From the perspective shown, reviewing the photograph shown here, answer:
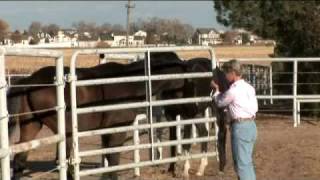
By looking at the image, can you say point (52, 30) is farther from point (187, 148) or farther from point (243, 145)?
point (243, 145)

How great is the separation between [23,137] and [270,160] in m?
4.78

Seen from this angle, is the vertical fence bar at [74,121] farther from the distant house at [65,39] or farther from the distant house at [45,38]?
the distant house at [45,38]

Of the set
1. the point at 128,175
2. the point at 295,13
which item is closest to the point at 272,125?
the point at 295,13

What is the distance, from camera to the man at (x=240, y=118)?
303 inches

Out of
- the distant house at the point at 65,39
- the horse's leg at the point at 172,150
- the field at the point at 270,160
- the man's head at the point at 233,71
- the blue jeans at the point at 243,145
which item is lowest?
the field at the point at 270,160

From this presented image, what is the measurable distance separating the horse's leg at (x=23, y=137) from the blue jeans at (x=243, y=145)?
2440 mm

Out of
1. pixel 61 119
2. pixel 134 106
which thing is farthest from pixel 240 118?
pixel 61 119

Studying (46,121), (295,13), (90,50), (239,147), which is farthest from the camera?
(295,13)

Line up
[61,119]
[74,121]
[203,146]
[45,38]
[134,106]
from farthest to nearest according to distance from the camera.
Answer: [45,38] < [203,146] < [134,106] < [74,121] < [61,119]

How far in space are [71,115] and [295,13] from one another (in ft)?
47.7

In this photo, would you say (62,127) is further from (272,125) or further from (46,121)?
A: (272,125)

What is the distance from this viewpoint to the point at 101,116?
8961 millimetres

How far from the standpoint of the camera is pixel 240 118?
770 centimetres

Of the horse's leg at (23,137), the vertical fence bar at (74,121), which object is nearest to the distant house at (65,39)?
the vertical fence bar at (74,121)
